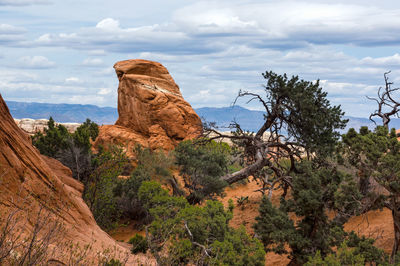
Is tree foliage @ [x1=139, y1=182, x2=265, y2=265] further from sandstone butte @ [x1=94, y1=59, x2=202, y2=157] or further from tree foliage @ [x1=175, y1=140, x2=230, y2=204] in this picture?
sandstone butte @ [x1=94, y1=59, x2=202, y2=157]

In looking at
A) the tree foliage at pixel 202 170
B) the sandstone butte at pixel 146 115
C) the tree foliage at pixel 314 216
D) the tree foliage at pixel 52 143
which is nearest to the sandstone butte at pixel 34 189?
the tree foliage at pixel 314 216

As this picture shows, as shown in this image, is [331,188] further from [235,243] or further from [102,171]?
[102,171]

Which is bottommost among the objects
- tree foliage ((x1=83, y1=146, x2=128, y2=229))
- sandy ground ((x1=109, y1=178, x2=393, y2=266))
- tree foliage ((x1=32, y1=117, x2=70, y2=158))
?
sandy ground ((x1=109, y1=178, x2=393, y2=266))

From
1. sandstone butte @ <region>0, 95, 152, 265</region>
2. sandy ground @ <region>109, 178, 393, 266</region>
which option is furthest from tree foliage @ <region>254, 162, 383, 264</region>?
sandstone butte @ <region>0, 95, 152, 265</region>

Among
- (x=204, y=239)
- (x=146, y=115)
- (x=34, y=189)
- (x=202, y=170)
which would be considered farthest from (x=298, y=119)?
(x=146, y=115)

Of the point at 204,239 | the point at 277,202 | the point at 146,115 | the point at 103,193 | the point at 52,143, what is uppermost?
the point at 146,115

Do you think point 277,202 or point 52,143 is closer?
point 277,202

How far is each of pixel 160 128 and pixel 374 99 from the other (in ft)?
65.5

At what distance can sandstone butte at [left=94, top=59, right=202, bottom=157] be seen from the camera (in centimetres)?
Result: 3962

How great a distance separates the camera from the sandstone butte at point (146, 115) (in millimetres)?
39625

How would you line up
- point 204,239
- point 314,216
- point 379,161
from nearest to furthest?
1. point 204,239
2. point 379,161
3. point 314,216

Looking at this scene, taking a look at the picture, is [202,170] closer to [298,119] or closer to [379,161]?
[298,119]

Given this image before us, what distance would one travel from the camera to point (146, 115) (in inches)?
1623

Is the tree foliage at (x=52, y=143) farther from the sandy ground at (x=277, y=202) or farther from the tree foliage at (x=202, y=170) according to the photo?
the tree foliage at (x=202, y=170)
